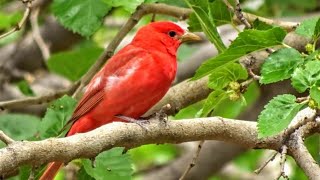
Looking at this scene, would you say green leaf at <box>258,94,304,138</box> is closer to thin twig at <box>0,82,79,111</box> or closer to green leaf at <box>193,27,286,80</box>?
green leaf at <box>193,27,286,80</box>

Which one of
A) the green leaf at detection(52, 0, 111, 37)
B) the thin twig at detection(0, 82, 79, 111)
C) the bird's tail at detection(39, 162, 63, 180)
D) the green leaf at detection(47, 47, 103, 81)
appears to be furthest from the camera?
the green leaf at detection(47, 47, 103, 81)

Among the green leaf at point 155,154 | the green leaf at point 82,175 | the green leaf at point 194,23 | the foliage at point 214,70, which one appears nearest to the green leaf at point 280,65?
the foliage at point 214,70

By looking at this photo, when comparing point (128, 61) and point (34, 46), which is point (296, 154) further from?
point (34, 46)

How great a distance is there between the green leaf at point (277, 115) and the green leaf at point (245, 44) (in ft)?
0.76

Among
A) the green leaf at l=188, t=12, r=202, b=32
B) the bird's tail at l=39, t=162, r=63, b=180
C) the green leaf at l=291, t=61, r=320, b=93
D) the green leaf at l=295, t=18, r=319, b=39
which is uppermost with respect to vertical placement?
the green leaf at l=295, t=18, r=319, b=39

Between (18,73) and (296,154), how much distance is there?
9.23 feet

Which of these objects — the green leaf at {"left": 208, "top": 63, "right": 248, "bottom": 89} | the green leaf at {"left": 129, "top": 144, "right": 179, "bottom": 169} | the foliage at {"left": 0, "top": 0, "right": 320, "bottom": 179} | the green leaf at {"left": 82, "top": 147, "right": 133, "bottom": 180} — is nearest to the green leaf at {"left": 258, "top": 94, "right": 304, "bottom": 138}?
the foliage at {"left": 0, "top": 0, "right": 320, "bottom": 179}

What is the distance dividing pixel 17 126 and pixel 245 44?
137 cm

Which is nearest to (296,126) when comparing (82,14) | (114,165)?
(114,165)

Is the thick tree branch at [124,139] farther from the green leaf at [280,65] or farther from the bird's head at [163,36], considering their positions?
the bird's head at [163,36]

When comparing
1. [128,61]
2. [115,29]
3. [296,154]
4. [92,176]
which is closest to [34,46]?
[115,29]

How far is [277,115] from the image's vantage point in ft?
7.98

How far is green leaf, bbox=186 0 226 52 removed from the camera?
287 centimetres

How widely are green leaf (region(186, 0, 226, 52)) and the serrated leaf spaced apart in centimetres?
100
